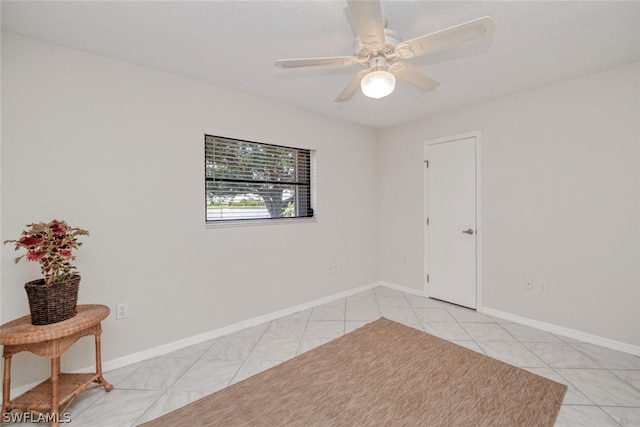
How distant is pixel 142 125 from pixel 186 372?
2.03m

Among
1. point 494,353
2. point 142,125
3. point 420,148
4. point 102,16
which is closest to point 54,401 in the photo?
point 142,125

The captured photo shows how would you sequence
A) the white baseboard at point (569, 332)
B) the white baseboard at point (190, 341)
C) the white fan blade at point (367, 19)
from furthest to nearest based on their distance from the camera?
the white baseboard at point (569, 332) < the white baseboard at point (190, 341) < the white fan blade at point (367, 19)

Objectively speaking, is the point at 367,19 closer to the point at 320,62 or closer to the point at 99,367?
the point at 320,62

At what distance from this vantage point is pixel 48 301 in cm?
165

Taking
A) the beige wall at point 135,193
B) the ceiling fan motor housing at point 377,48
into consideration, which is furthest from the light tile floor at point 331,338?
the ceiling fan motor housing at point 377,48

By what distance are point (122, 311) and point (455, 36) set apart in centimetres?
290

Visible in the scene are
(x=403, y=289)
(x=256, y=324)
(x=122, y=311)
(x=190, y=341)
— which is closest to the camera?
(x=122, y=311)

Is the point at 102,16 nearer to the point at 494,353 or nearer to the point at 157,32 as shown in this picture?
Result: the point at 157,32

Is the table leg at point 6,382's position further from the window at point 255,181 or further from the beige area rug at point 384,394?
the window at point 255,181

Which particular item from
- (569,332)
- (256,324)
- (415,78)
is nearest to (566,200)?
(569,332)

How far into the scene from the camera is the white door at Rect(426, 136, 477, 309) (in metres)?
3.38

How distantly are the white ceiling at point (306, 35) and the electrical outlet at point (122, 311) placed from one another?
1.96 meters

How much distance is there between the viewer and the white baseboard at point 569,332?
239 cm

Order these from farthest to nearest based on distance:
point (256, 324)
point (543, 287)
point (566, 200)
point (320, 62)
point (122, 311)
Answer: point (256, 324), point (543, 287), point (566, 200), point (122, 311), point (320, 62)
